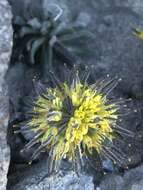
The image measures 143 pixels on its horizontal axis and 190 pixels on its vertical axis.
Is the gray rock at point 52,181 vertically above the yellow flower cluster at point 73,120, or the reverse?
the yellow flower cluster at point 73,120

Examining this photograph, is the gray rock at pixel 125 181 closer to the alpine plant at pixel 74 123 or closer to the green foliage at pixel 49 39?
the alpine plant at pixel 74 123

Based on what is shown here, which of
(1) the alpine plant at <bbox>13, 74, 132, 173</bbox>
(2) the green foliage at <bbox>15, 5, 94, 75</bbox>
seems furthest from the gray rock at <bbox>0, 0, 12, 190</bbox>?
(2) the green foliage at <bbox>15, 5, 94, 75</bbox>

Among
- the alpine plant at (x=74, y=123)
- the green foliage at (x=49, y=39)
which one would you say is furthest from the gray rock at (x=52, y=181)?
the green foliage at (x=49, y=39)

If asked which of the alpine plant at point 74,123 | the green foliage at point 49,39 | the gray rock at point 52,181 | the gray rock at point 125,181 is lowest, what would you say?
the gray rock at point 125,181

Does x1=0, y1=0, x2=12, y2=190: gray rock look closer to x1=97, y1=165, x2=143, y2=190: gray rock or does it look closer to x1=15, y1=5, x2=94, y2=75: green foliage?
x1=15, y1=5, x2=94, y2=75: green foliage

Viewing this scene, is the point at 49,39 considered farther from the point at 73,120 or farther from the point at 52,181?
the point at 52,181

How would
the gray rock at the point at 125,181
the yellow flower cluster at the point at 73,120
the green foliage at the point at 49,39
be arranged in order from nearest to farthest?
the yellow flower cluster at the point at 73,120 < the gray rock at the point at 125,181 < the green foliage at the point at 49,39
